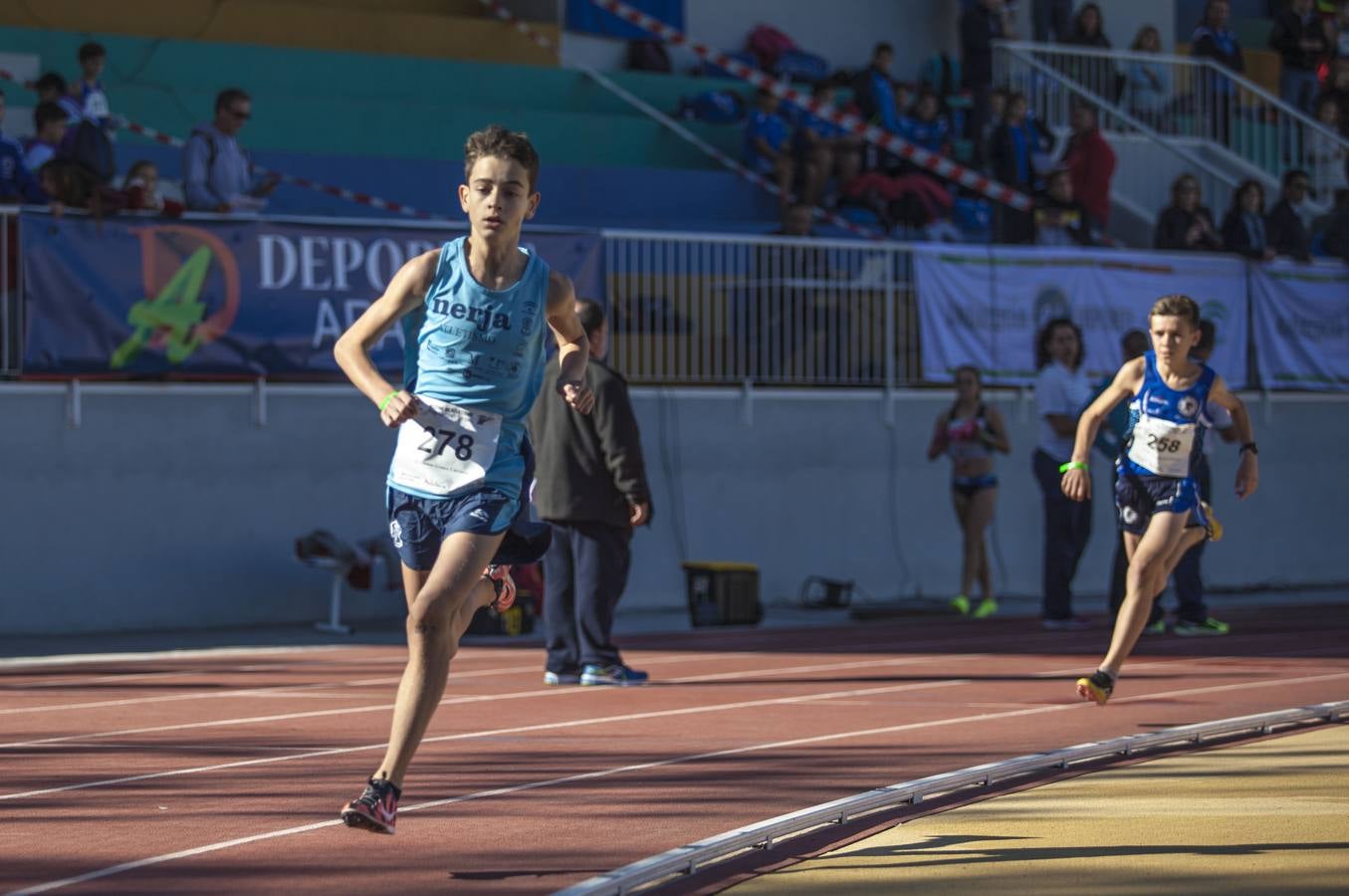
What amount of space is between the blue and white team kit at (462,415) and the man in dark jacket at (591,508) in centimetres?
494

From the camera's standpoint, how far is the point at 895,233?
2219 cm

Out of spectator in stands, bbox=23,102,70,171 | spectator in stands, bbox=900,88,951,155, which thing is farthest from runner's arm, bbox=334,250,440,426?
spectator in stands, bbox=900,88,951,155

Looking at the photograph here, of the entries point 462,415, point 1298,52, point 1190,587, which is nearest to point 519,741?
point 462,415

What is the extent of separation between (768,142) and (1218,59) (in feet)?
23.4

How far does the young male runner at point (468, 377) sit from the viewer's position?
6664 millimetres

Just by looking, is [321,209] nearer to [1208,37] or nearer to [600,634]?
[600,634]

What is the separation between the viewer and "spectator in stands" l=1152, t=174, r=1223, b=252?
72.2 feet

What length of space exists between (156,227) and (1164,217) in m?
11.1

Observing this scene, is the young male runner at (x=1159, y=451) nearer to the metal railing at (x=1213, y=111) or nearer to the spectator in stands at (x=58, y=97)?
the spectator in stands at (x=58, y=97)

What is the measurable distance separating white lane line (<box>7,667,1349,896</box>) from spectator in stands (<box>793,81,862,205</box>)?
10.7 metres

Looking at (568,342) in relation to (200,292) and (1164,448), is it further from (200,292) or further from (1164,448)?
(200,292)

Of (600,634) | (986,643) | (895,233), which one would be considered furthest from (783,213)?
(600,634)

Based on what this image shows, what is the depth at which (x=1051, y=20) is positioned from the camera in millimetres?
27125

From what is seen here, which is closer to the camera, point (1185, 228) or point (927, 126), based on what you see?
point (1185, 228)
